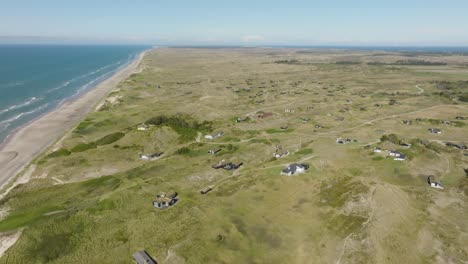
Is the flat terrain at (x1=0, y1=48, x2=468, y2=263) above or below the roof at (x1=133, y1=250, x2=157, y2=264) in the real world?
below

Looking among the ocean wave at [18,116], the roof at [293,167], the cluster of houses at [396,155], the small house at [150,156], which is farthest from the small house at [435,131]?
the ocean wave at [18,116]

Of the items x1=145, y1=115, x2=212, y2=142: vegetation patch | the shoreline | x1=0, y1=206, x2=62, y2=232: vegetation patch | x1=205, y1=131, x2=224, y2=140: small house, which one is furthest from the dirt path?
x1=205, y1=131, x2=224, y2=140: small house

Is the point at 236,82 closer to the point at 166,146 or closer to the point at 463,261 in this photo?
the point at 166,146

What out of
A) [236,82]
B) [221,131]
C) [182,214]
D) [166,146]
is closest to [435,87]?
[236,82]

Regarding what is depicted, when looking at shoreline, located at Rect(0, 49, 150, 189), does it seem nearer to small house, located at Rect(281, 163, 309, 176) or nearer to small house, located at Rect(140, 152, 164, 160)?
small house, located at Rect(140, 152, 164, 160)

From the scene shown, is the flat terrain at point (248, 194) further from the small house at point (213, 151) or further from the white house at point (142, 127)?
the white house at point (142, 127)

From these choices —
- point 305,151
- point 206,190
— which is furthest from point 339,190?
point 206,190
